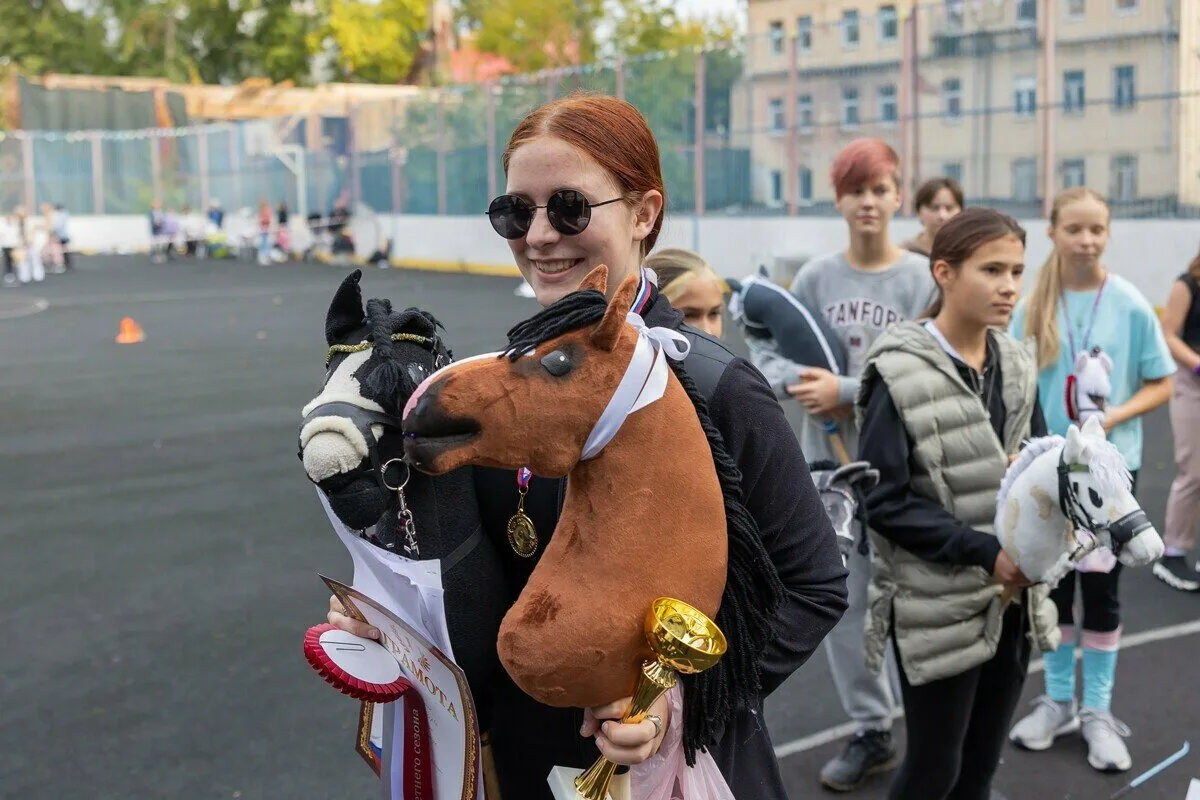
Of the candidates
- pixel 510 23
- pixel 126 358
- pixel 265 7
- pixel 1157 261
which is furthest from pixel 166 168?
pixel 1157 261

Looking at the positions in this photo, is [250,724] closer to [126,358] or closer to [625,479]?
[625,479]

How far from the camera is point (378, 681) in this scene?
1.83 m

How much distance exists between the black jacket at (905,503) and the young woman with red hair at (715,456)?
4.20ft

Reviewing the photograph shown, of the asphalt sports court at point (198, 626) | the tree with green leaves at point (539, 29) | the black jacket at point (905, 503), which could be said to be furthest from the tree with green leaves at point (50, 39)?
the black jacket at point (905, 503)

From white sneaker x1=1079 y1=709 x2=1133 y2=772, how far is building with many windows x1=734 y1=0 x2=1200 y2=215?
12636 mm

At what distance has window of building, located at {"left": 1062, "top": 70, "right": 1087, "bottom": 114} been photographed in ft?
55.0

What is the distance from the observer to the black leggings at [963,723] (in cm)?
312

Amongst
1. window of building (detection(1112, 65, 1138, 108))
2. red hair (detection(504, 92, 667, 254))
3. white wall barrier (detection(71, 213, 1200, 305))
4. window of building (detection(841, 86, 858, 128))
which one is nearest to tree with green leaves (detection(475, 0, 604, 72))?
white wall barrier (detection(71, 213, 1200, 305))

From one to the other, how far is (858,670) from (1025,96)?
15433 mm

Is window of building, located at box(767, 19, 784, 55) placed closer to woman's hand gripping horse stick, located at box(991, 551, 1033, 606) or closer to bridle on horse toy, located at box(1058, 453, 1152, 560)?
woman's hand gripping horse stick, located at box(991, 551, 1033, 606)

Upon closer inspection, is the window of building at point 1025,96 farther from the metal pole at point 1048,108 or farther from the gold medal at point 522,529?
the gold medal at point 522,529


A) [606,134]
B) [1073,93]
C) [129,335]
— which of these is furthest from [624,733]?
[1073,93]

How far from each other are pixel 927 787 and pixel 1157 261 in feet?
46.1

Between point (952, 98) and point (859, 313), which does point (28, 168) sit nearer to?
point (952, 98)
